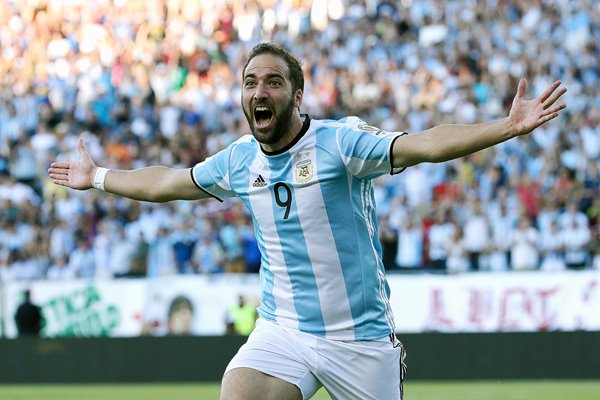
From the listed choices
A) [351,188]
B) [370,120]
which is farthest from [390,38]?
[351,188]

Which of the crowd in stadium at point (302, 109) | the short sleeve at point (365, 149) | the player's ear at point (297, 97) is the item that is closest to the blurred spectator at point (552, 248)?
the crowd in stadium at point (302, 109)

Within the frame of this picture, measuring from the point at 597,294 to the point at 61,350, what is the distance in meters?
7.12

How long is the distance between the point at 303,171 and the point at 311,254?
0.41 metres

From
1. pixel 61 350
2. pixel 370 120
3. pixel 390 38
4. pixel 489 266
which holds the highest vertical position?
pixel 390 38

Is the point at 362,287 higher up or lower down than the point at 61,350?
higher up

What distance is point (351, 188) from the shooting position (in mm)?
6305

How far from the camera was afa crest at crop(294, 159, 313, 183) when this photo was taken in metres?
6.28

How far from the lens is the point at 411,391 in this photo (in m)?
15.2

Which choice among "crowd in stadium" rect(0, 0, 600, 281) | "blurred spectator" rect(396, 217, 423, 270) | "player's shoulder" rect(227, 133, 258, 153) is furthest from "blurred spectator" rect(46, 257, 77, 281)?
"player's shoulder" rect(227, 133, 258, 153)

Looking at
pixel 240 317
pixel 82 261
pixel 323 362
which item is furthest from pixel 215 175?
pixel 82 261

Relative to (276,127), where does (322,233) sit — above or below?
below

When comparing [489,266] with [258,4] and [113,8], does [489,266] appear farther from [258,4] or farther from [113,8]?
[113,8]

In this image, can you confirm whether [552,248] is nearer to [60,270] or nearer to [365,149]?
[60,270]

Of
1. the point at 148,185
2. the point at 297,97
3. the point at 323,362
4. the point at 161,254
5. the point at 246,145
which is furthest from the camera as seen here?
the point at 161,254
